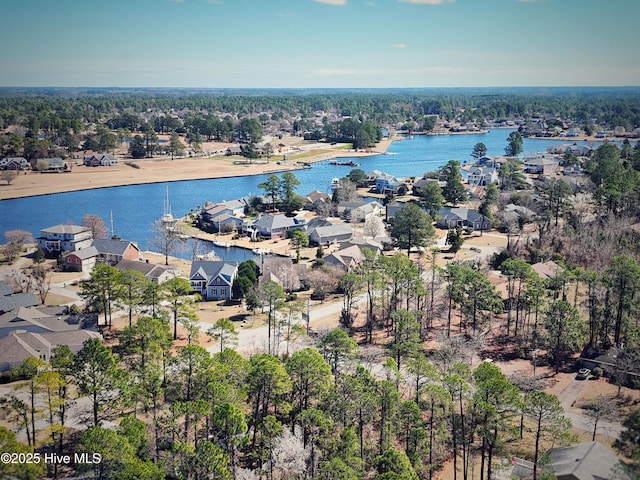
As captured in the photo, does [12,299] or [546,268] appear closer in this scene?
[12,299]

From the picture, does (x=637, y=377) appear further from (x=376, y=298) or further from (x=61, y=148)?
(x=61, y=148)

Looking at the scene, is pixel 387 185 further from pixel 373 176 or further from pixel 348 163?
pixel 348 163

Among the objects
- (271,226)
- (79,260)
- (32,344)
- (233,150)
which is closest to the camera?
(32,344)

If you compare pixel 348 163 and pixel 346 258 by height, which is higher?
pixel 348 163

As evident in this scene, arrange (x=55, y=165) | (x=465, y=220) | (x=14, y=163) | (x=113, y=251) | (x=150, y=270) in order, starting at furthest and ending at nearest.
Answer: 1. (x=55, y=165)
2. (x=14, y=163)
3. (x=465, y=220)
4. (x=113, y=251)
5. (x=150, y=270)

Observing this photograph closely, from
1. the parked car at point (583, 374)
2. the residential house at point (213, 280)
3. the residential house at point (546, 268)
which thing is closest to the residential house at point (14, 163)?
the residential house at point (213, 280)

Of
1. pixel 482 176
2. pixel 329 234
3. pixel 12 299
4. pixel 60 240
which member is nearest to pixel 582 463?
pixel 12 299

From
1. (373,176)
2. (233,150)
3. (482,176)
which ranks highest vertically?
(233,150)

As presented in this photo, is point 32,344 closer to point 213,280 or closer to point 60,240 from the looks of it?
point 213,280

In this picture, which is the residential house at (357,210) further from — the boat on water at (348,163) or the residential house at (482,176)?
the boat on water at (348,163)
